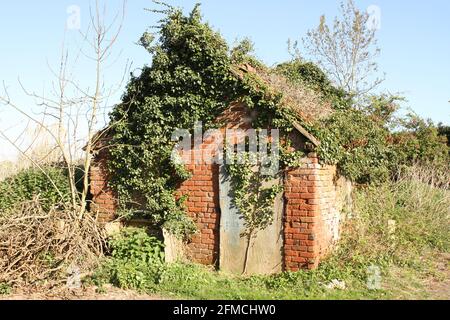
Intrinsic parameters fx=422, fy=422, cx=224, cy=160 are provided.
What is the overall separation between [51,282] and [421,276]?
6.92 meters

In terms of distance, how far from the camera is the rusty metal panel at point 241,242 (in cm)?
814

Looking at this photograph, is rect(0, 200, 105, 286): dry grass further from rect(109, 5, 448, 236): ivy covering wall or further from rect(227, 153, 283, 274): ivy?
rect(227, 153, 283, 274): ivy

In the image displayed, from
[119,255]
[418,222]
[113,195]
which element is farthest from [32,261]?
[418,222]

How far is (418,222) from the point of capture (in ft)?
36.2

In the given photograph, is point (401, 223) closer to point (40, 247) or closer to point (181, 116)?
point (181, 116)

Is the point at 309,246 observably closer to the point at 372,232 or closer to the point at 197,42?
the point at 372,232

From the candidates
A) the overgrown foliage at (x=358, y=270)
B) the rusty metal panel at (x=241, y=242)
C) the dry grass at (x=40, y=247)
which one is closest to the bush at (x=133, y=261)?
the overgrown foliage at (x=358, y=270)

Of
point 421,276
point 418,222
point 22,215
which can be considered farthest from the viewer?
point 418,222

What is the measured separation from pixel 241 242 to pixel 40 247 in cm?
370

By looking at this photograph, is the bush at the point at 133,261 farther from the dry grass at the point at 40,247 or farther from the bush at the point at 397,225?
the bush at the point at 397,225

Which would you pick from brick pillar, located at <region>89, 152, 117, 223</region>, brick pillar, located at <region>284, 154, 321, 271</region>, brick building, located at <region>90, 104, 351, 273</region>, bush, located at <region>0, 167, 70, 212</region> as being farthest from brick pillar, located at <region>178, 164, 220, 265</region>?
bush, located at <region>0, 167, 70, 212</region>

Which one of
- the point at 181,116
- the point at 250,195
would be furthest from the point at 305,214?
the point at 181,116

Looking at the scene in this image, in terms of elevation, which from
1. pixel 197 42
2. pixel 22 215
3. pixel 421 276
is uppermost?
pixel 197 42

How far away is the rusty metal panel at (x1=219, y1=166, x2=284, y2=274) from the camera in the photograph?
8.14 metres
